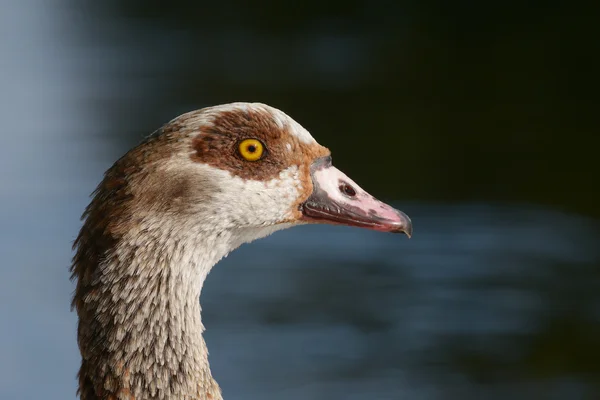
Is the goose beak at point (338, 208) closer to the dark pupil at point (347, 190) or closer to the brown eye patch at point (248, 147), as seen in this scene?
the dark pupil at point (347, 190)

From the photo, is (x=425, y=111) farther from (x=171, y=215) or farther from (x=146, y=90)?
(x=171, y=215)

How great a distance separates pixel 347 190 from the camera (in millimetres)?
4273

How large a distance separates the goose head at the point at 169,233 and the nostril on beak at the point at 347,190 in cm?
23

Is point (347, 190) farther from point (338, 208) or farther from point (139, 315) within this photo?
point (139, 315)

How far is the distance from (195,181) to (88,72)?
10.5 metres

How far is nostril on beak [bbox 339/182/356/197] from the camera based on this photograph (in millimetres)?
4266

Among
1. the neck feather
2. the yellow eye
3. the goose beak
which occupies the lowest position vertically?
the neck feather

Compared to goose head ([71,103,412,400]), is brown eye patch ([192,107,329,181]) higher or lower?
higher

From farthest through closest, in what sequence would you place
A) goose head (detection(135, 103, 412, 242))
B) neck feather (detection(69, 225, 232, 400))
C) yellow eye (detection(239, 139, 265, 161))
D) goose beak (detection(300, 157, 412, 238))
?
goose beak (detection(300, 157, 412, 238)) < yellow eye (detection(239, 139, 265, 161)) < goose head (detection(135, 103, 412, 242)) < neck feather (detection(69, 225, 232, 400))

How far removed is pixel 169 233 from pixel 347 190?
793mm

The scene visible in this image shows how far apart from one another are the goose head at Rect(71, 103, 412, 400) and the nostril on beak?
0.75 feet

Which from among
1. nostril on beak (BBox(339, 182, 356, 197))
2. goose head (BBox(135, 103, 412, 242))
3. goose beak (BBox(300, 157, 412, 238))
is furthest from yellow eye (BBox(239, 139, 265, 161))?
nostril on beak (BBox(339, 182, 356, 197))

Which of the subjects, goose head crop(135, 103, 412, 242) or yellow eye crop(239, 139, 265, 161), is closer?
goose head crop(135, 103, 412, 242)

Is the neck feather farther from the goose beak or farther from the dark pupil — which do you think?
the dark pupil
